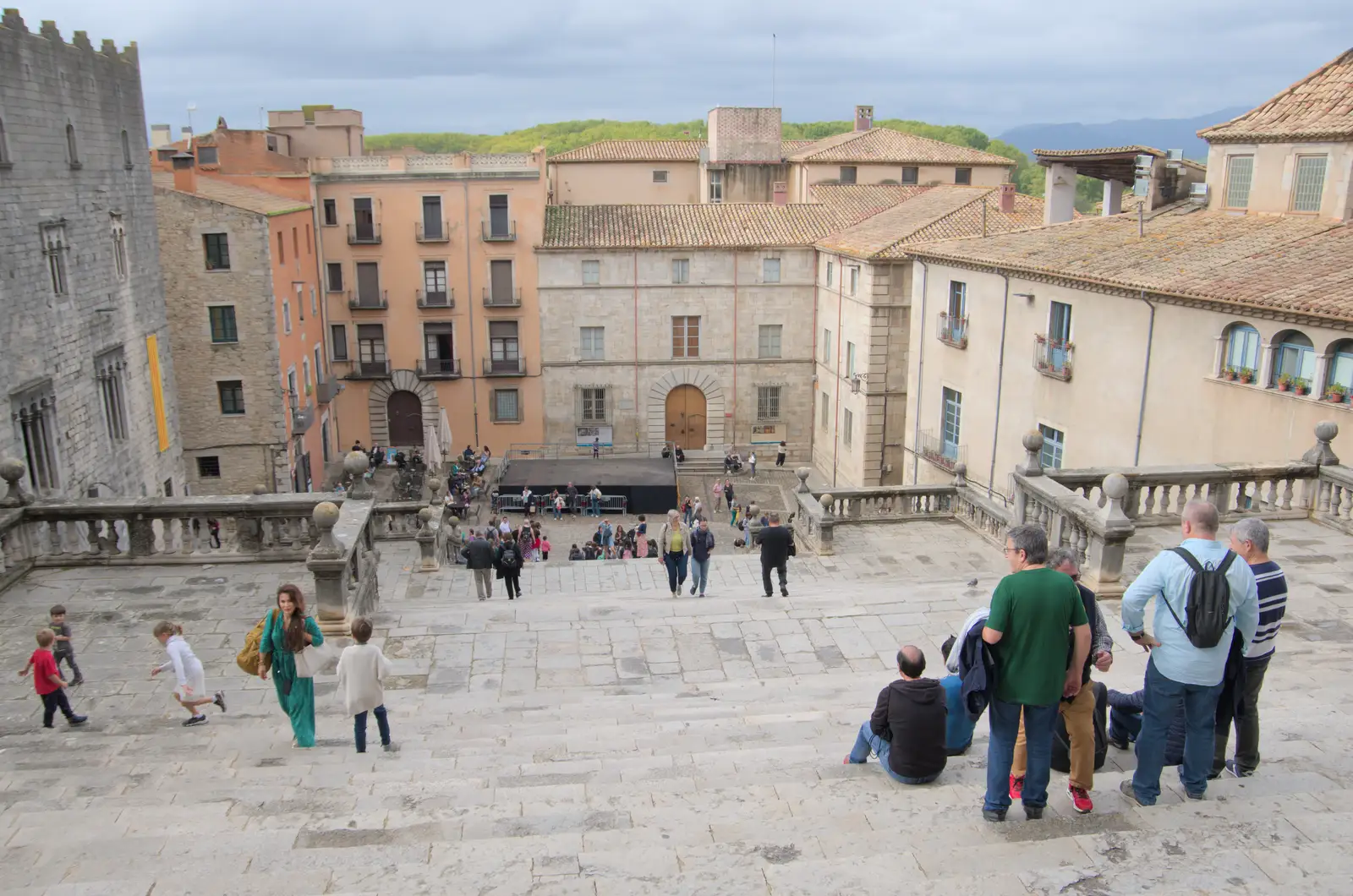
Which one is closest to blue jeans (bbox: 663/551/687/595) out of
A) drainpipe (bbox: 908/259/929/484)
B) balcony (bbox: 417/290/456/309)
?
drainpipe (bbox: 908/259/929/484)

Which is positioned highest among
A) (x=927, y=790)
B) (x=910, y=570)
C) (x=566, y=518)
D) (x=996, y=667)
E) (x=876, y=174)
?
(x=876, y=174)

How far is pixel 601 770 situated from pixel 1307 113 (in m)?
22.4

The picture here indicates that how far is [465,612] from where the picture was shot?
13.4 m

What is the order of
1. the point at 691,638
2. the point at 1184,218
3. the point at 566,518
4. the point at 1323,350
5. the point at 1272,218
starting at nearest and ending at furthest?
the point at 691,638
the point at 1323,350
the point at 1272,218
the point at 1184,218
the point at 566,518

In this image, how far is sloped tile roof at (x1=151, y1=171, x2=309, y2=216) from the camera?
3331 cm

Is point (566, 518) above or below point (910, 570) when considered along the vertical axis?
below

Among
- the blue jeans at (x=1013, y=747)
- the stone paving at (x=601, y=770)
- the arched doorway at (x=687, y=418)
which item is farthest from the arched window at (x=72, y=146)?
the arched doorway at (x=687, y=418)

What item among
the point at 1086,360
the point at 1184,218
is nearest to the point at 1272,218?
the point at 1184,218

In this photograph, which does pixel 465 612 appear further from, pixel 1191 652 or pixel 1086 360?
pixel 1086 360

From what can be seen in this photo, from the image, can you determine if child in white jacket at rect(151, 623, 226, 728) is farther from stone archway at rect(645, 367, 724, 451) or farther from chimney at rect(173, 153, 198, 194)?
stone archway at rect(645, 367, 724, 451)

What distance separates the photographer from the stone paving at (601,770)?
580 cm

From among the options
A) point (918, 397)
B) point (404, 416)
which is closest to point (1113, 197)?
point (918, 397)

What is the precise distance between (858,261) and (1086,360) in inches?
567

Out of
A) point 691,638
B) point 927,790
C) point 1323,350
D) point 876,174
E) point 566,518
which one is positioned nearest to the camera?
point 927,790
